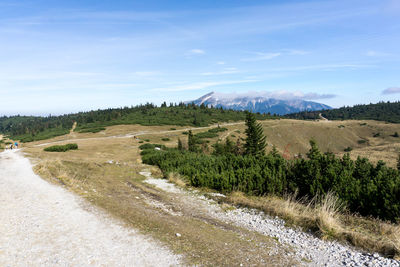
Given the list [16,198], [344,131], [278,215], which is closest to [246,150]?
[278,215]

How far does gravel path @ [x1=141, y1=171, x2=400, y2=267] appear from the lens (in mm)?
5027

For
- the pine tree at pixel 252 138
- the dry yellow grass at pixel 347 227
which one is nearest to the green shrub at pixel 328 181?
the dry yellow grass at pixel 347 227

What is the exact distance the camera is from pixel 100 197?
10.3 metres

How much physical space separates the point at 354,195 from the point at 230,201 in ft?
16.8

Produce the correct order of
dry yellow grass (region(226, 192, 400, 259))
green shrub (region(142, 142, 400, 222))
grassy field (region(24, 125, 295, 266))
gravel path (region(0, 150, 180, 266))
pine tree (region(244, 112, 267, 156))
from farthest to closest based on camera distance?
pine tree (region(244, 112, 267, 156)), green shrub (region(142, 142, 400, 222)), dry yellow grass (region(226, 192, 400, 259)), grassy field (region(24, 125, 295, 266)), gravel path (region(0, 150, 180, 266))

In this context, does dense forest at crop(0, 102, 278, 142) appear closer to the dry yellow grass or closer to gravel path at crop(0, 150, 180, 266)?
gravel path at crop(0, 150, 180, 266)

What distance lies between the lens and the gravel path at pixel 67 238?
5023 millimetres

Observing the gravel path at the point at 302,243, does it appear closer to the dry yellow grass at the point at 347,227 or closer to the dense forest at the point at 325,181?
the dry yellow grass at the point at 347,227

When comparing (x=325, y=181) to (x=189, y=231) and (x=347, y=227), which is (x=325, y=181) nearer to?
(x=347, y=227)

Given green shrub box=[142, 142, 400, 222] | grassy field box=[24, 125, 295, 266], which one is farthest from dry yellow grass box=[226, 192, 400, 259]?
grassy field box=[24, 125, 295, 266]

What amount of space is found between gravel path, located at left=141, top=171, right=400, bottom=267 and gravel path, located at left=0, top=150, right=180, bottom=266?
316 cm

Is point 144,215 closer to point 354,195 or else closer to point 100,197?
point 100,197

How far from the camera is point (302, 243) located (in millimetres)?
6004

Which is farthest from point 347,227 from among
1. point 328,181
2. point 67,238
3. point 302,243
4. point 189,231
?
point 67,238
